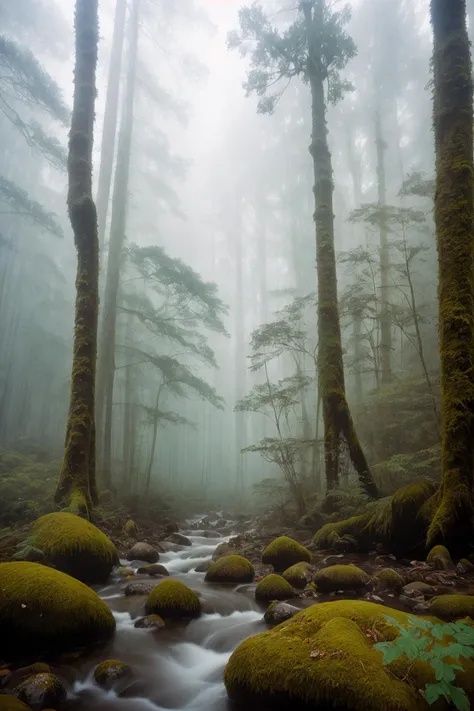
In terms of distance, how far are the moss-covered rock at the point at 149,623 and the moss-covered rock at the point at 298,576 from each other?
1.87m

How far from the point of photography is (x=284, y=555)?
261 inches

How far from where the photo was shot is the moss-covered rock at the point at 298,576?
5.42 m

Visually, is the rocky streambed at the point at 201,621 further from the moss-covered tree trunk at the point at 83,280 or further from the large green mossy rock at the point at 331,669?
the moss-covered tree trunk at the point at 83,280

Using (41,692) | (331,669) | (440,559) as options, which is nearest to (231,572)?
(440,559)

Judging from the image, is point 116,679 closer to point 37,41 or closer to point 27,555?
point 27,555

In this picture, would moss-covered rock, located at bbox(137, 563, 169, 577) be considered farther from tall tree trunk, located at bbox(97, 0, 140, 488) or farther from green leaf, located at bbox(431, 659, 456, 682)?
tall tree trunk, located at bbox(97, 0, 140, 488)

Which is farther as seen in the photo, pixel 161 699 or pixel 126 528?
pixel 126 528

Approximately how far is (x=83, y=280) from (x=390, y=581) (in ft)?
26.0

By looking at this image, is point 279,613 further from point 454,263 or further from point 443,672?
point 454,263

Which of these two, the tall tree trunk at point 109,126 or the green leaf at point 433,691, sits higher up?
the tall tree trunk at point 109,126

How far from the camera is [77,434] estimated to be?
7953 millimetres

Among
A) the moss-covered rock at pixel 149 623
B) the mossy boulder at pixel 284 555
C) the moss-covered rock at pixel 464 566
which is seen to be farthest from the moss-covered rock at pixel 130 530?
the moss-covered rock at pixel 464 566

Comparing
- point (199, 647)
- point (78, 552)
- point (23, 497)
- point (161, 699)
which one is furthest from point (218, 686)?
point (23, 497)

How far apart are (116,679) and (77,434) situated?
5274 millimetres
